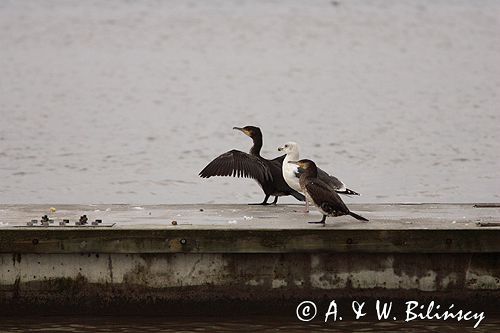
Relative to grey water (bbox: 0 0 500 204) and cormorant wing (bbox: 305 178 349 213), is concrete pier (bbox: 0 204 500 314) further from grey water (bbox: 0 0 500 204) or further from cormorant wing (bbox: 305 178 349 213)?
grey water (bbox: 0 0 500 204)

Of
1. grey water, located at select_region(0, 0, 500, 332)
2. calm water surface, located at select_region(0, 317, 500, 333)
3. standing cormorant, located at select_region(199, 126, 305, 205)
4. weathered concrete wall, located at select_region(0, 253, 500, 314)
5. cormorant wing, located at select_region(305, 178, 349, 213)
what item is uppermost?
grey water, located at select_region(0, 0, 500, 332)

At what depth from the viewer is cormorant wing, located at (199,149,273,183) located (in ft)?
46.8

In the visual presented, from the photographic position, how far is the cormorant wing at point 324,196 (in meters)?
12.3

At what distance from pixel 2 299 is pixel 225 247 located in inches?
85.8

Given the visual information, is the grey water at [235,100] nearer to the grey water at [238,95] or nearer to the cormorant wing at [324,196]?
the grey water at [238,95]

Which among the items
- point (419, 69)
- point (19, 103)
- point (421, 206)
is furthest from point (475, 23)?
point (421, 206)

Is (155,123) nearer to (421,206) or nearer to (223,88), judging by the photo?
(223,88)

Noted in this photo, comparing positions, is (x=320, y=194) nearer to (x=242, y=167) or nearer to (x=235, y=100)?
(x=242, y=167)

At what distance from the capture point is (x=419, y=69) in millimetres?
52188

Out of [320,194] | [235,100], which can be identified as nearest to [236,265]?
[320,194]

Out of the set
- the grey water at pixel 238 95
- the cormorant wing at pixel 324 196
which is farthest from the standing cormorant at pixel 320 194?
the grey water at pixel 238 95

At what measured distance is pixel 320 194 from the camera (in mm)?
12414

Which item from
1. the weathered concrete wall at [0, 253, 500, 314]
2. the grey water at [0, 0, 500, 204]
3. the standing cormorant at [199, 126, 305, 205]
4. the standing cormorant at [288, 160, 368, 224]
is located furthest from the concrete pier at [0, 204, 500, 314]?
the grey water at [0, 0, 500, 204]

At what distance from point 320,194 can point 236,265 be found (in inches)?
43.2
